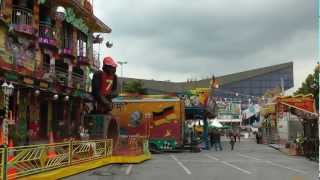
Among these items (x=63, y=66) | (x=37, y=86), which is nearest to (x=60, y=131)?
(x=63, y=66)

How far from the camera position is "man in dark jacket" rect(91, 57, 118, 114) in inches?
1224

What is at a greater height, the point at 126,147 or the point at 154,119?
the point at 154,119

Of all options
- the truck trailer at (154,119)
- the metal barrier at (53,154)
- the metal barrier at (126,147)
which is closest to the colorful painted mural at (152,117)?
the truck trailer at (154,119)

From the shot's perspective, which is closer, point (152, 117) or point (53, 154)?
point (53, 154)

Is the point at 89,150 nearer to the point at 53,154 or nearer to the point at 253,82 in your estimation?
the point at 53,154

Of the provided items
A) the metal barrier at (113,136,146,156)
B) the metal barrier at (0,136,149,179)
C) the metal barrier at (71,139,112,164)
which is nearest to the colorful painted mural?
the metal barrier at (113,136,146,156)

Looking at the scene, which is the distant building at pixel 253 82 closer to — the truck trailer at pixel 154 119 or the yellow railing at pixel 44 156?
the truck trailer at pixel 154 119

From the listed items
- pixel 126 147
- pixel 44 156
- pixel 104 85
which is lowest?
pixel 126 147

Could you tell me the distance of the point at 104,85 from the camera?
31312 millimetres

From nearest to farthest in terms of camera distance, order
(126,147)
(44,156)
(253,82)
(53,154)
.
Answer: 1. (44,156)
2. (53,154)
3. (126,147)
4. (253,82)

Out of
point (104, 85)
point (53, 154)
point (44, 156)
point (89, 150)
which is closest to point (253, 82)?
point (104, 85)

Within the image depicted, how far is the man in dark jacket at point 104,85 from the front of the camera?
3109 cm

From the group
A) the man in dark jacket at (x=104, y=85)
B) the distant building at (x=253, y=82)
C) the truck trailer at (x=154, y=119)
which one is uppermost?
the distant building at (x=253, y=82)

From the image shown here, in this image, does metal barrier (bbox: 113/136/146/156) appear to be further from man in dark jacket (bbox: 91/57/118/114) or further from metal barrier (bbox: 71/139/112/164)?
man in dark jacket (bbox: 91/57/118/114)
